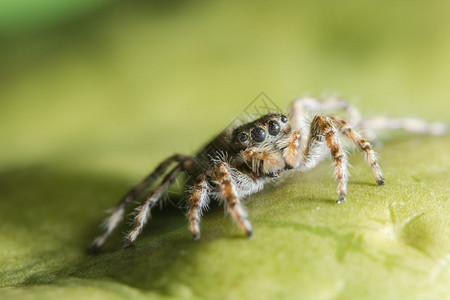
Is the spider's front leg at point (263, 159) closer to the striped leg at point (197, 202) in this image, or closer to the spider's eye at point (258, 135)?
the spider's eye at point (258, 135)

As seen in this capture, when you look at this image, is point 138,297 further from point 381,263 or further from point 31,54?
point 31,54

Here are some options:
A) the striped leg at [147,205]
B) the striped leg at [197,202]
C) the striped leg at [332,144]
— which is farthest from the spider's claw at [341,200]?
the striped leg at [147,205]

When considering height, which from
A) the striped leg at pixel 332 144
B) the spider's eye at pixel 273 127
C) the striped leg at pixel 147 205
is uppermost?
the striped leg at pixel 147 205

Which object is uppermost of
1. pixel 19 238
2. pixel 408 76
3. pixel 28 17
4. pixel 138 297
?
pixel 28 17

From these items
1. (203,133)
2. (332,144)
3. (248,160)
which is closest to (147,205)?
(248,160)

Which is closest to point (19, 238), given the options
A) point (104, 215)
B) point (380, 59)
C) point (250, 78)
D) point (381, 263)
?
point (104, 215)

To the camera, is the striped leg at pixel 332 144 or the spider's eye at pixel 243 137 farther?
the spider's eye at pixel 243 137

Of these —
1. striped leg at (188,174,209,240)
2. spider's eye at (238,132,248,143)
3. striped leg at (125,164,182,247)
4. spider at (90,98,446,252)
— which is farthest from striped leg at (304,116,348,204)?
striped leg at (125,164,182,247)
